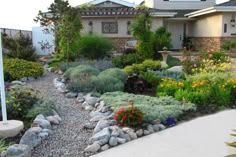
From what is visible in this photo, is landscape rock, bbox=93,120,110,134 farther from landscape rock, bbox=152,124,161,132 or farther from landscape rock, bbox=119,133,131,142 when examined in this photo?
landscape rock, bbox=152,124,161,132

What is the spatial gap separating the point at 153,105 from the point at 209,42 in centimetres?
1403

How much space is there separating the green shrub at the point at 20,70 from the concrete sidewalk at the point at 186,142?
21.5ft

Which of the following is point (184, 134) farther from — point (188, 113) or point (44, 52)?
point (44, 52)

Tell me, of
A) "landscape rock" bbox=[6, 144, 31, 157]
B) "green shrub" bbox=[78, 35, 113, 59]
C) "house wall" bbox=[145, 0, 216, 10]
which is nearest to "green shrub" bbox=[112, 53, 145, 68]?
"green shrub" bbox=[78, 35, 113, 59]

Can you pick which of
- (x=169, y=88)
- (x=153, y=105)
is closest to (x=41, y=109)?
(x=153, y=105)

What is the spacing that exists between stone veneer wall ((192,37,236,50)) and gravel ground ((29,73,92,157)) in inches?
510

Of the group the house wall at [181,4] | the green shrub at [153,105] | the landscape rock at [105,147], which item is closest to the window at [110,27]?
the house wall at [181,4]

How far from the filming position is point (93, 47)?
1316 centimetres

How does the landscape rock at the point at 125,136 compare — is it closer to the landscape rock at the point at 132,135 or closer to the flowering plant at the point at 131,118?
the landscape rock at the point at 132,135

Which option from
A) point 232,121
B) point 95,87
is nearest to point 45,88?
point 95,87

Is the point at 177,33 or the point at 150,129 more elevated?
the point at 177,33

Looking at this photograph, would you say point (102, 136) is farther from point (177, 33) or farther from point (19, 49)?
point (177, 33)

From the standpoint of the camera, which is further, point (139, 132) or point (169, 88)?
point (169, 88)

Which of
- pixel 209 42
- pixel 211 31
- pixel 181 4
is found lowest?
pixel 209 42
